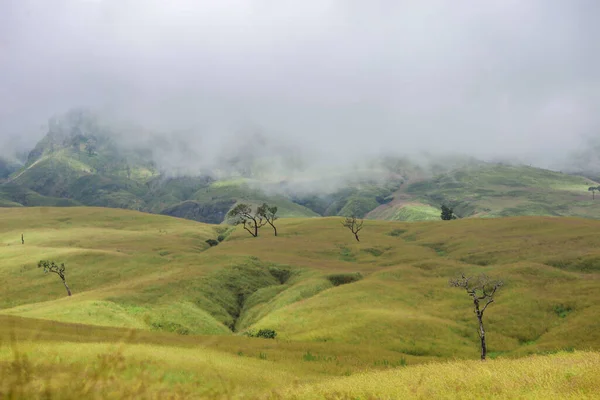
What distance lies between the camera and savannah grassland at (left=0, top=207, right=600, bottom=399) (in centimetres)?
1091

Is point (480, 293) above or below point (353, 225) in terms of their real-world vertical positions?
below

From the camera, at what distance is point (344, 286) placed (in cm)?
6203

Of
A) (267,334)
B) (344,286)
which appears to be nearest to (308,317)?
(267,334)

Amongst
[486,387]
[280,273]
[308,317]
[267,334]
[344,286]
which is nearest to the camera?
[486,387]

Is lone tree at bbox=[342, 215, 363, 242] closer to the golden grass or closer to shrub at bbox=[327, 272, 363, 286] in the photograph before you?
shrub at bbox=[327, 272, 363, 286]

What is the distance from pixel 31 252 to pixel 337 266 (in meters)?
74.7

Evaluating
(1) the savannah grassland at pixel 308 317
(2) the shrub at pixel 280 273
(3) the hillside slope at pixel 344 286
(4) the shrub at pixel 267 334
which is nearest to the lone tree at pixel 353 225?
(3) the hillside slope at pixel 344 286

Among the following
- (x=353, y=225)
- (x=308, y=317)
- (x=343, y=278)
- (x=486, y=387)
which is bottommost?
(x=343, y=278)

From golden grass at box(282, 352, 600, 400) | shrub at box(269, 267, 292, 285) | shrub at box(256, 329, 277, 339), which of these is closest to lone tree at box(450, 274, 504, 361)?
golden grass at box(282, 352, 600, 400)

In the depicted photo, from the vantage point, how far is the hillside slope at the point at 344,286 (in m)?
42.1

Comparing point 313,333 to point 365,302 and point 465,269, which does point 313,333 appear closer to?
point 365,302

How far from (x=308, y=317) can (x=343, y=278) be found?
24.1 meters

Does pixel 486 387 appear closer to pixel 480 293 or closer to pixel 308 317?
pixel 308 317

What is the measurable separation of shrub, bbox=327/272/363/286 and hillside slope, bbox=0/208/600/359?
2.13ft
